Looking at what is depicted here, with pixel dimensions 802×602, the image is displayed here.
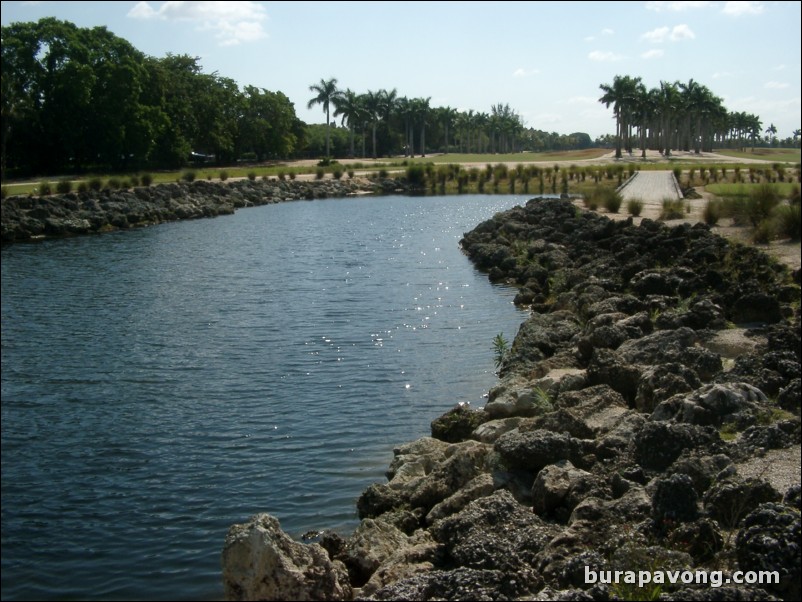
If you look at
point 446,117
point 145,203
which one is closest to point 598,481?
point 145,203

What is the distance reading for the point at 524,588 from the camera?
20.4 ft

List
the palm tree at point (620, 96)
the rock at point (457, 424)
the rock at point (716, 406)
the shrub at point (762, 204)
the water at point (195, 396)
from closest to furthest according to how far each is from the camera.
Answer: the water at point (195, 396) → the rock at point (716, 406) → the rock at point (457, 424) → the shrub at point (762, 204) → the palm tree at point (620, 96)

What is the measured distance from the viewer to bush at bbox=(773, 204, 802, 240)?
2419cm

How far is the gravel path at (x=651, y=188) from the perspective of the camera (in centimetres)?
4453

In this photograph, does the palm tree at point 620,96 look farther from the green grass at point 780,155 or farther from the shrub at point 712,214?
the shrub at point 712,214

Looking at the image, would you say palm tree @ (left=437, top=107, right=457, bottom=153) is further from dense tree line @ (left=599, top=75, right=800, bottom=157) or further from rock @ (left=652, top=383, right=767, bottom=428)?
rock @ (left=652, top=383, right=767, bottom=428)

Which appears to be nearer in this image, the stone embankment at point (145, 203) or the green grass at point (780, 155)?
the stone embankment at point (145, 203)

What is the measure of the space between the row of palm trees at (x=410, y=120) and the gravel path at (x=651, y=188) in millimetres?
58729

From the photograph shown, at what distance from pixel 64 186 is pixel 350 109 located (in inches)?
3246

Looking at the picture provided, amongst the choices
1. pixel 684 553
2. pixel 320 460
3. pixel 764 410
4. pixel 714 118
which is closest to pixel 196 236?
pixel 320 460

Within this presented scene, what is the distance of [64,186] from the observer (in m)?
37.8

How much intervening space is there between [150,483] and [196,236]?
31.8 meters

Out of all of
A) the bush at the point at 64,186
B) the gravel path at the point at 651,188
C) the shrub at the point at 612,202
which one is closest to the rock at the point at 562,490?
the shrub at the point at 612,202

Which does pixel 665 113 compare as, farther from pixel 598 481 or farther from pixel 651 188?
pixel 598 481
